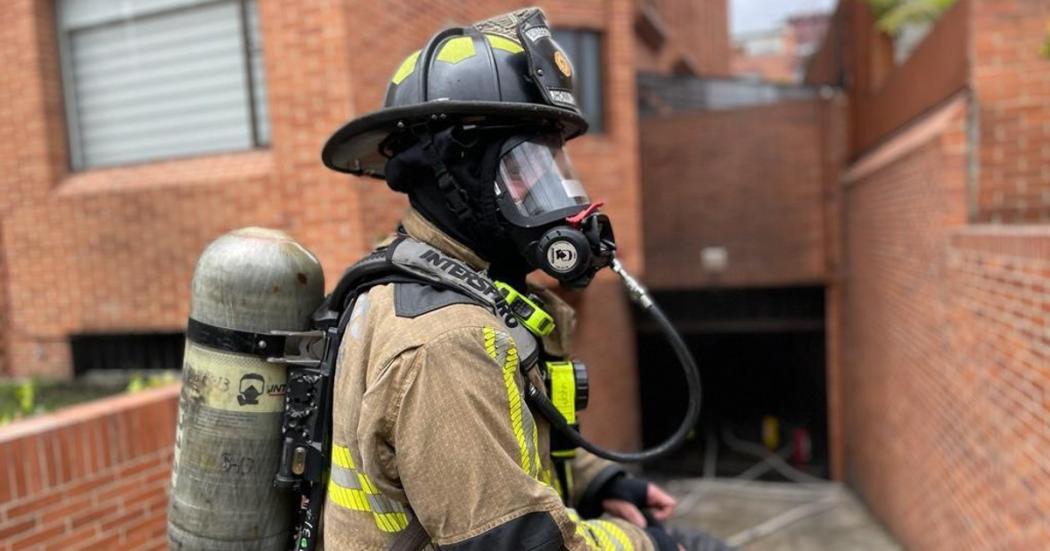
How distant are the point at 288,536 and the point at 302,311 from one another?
52 cm

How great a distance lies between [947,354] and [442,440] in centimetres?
443

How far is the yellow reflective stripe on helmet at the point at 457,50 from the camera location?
1.61 m

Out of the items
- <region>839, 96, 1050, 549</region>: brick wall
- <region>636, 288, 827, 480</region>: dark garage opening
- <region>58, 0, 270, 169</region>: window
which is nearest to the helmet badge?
<region>839, 96, 1050, 549</region>: brick wall

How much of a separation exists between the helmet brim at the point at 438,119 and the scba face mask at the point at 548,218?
6 centimetres

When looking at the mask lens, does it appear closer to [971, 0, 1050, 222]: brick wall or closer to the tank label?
the tank label

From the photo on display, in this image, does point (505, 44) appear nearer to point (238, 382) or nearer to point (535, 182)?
point (535, 182)

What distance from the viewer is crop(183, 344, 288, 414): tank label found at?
5.24ft

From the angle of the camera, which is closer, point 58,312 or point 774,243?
point 58,312

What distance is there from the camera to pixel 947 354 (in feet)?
15.1

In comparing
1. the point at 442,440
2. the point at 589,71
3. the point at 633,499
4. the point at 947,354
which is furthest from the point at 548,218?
the point at 589,71

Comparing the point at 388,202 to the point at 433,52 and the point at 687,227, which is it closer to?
the point at 433,52

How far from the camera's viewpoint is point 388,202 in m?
4.96

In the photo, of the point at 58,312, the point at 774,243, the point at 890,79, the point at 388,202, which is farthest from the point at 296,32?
the point at 774,243

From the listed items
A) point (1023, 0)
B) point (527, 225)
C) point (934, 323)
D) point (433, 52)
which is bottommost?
point (934, 323)
